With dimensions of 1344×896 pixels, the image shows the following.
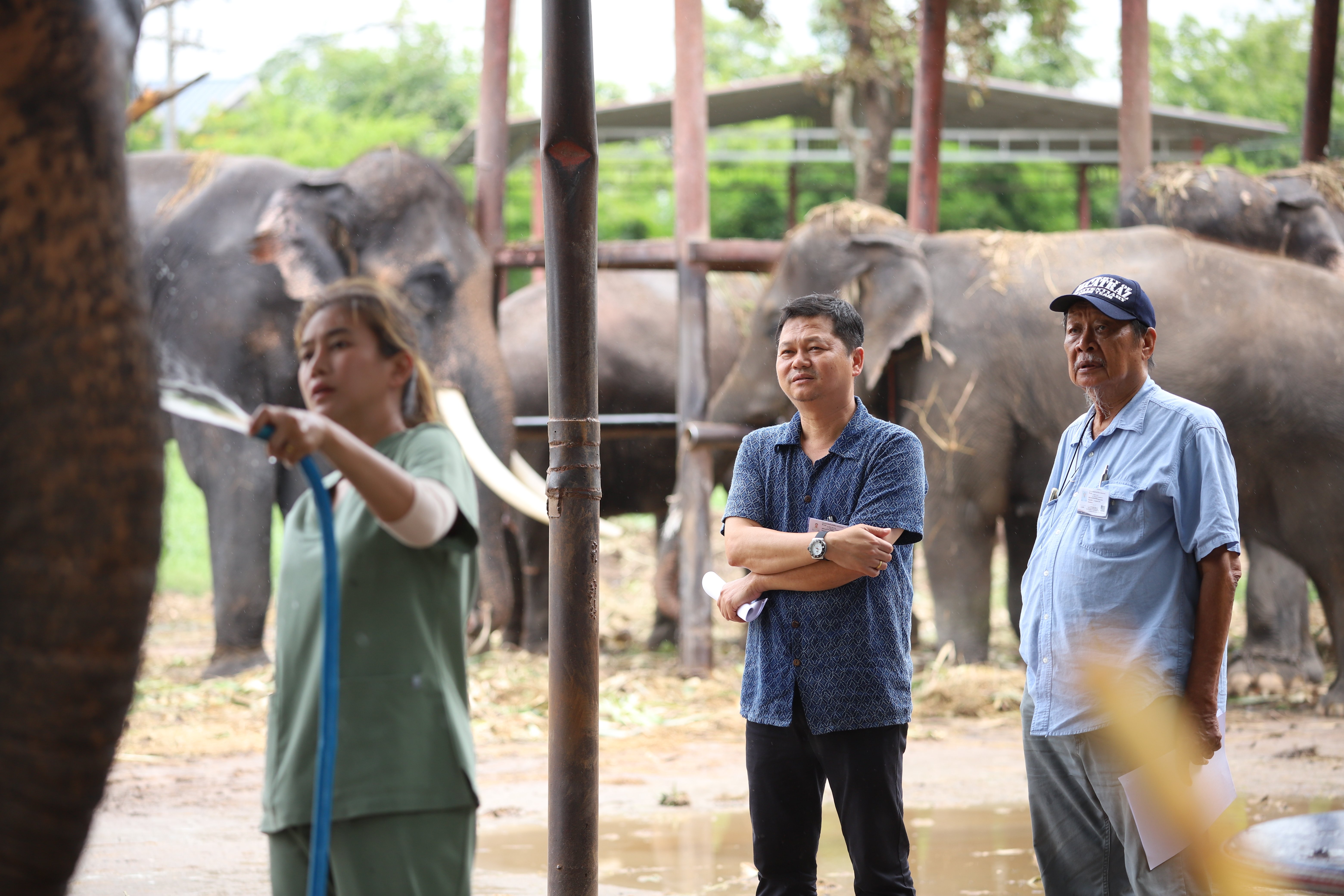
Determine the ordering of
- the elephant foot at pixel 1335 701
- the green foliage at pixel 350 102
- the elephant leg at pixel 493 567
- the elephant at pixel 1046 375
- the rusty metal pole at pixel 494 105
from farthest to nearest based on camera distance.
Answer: the green foliage at pixel 350 102 → the rusty metal pole at pixel 494 105 → the elephant leg at pixel 493 567 → the elephant at pixel 1046 375 → the elephant foot at pixel 1335 701

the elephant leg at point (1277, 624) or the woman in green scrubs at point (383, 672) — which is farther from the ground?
the woman in green scrubs at point (383, 672)

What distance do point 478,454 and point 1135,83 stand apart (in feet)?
13.1

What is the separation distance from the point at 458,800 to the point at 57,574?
3.37ft

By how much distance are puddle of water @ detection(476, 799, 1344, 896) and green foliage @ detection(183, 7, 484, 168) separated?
68.3 feet

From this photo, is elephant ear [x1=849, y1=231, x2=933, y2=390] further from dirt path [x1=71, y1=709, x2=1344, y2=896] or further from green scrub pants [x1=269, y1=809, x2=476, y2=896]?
green scrub pants [x1=269, y1=809, x2=476, y2=896]

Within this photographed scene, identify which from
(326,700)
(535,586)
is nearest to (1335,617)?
(535,586)

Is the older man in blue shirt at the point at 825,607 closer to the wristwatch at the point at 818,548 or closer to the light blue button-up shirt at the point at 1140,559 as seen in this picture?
the wristwatch at the point at 818,548

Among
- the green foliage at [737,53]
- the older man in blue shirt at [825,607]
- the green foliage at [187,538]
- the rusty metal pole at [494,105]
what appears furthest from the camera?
the green foliage at [737,53]

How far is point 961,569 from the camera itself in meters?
7.45

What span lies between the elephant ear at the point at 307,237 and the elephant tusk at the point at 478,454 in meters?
0.84

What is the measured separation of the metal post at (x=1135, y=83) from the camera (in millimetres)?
7641

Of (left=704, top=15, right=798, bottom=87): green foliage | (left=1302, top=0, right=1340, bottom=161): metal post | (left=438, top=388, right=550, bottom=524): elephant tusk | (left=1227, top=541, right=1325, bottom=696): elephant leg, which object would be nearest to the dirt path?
(left=1227, top=541, right=1325, bottom=696): elephant leg

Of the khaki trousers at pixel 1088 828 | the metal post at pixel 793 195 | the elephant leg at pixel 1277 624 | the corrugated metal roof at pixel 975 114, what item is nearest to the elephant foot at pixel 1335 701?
the elephant leg at pixel 1277 624

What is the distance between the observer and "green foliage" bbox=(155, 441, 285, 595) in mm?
14609
